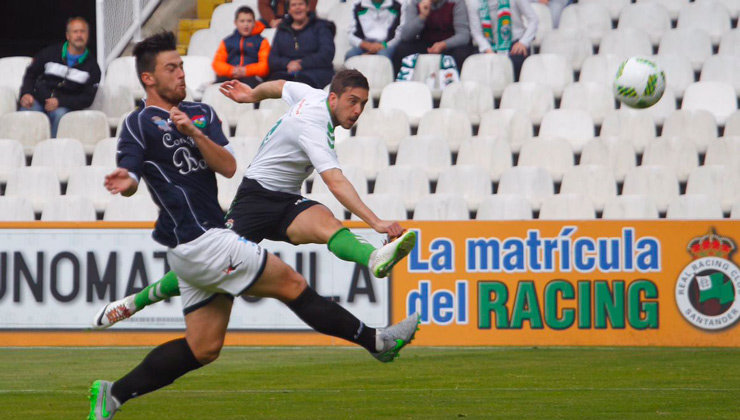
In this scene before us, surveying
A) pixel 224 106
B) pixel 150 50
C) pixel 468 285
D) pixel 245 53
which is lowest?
pixel 468 285

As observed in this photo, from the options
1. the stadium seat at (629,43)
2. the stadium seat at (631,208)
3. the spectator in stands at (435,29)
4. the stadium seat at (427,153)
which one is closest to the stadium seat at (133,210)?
the stadium seat at (427,153)

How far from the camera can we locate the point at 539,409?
6520 millimetres

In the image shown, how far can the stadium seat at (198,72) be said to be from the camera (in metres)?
14.2

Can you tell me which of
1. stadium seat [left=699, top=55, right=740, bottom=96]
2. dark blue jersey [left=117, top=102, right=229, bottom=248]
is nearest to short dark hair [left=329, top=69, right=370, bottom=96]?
dark blue jersey [left=117, top=102, right=229, bottom=248]

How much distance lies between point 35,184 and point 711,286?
716 centimetres

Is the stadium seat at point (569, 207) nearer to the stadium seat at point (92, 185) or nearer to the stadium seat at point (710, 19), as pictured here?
the stadium seat at point (710, 19)

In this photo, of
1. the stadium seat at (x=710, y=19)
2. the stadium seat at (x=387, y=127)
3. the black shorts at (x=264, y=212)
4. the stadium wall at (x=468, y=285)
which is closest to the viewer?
the black shorts at (x=264, y=212)

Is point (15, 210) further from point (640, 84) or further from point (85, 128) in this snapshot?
point (640, 84)

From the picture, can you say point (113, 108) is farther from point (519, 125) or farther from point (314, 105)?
point (314, 105)

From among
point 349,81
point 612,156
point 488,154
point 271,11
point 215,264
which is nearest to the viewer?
point 215,264

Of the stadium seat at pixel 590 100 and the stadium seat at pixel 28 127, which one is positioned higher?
the stadium seat at pixel 590 100

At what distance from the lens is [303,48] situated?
13414 millimetres

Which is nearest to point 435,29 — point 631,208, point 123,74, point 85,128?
point 631,208

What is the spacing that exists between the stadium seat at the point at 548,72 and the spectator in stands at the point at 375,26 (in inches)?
63.8
